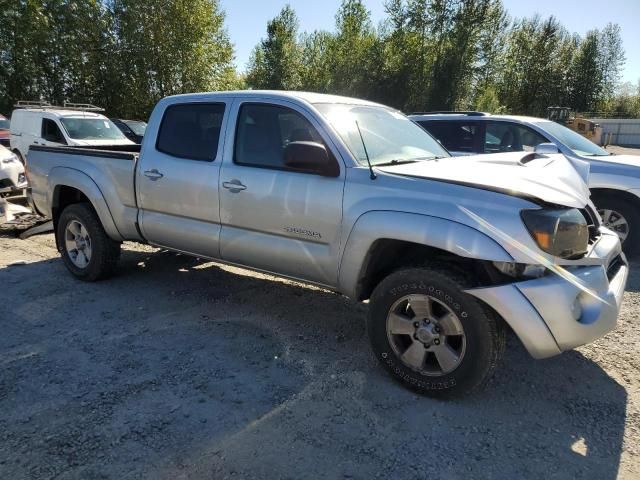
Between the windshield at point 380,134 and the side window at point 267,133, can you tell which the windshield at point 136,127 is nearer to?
the side window at point 267,133

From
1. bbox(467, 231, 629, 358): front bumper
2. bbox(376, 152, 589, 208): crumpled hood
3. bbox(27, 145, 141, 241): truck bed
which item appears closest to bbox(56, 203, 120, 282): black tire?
bbox(27, 145, 141, 241): truck bed

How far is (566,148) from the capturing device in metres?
6.34

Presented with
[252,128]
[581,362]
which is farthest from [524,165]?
[252,128]

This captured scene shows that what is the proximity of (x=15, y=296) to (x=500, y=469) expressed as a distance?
14.7 feet

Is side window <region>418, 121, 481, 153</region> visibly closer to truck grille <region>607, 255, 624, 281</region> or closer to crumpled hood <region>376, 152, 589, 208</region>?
crumpled hood <region>376, 152, 589, 208</region>

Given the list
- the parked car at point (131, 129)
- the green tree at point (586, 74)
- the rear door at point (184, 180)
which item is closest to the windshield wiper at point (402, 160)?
the rear door at point (184, 180)

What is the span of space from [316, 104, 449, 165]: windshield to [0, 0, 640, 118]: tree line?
22742mm

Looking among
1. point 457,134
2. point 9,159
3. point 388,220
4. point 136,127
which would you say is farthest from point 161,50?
point 388,220

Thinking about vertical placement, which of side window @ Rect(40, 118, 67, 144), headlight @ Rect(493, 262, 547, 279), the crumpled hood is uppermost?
the crumpled hood

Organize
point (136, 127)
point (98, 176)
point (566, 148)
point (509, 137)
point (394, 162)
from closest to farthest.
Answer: point (394, 162) < point (98, 176) < point (566, 148) < point (509, 137) < point (136, 127)

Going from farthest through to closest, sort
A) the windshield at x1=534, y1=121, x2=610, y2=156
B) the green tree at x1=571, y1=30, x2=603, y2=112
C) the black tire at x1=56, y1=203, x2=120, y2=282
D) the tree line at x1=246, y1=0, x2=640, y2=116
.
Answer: the green tree at x1=571, y1=30, x2=603, y2=112, the tree line at x1=246, y1=0, x2=640, y2=116, the windshield at x1=534, y1=121, x2=610, y2=156, the black tire at x1=56, y1=203, x2=120, y2=282

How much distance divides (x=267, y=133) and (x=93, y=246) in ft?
7.87

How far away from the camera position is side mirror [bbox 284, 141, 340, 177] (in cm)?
322

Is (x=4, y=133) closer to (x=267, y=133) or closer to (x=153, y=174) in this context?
(x=153, y=174)
